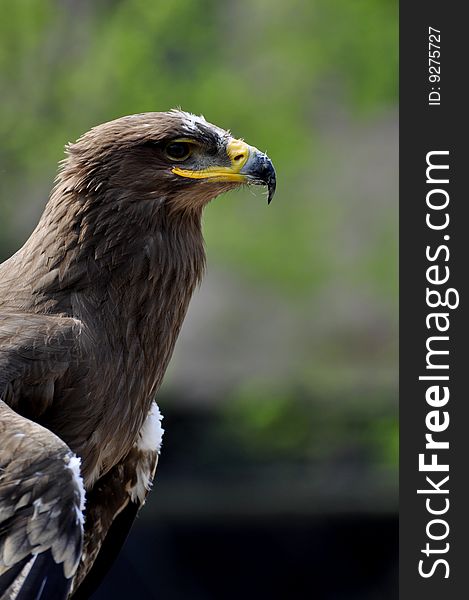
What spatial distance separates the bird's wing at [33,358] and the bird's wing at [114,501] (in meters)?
0.78

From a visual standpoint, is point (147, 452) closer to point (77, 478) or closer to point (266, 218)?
point (77, 478)

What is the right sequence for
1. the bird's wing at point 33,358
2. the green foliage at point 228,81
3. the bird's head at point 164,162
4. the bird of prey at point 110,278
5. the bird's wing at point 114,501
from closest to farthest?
the bird's wing at point 33,358 → the bird of prey at point 110,278 → the bird's head at point 164,162 → the bird's wing at point 114,501 → the green foliage at point 228,81

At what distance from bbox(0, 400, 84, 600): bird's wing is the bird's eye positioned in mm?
1194

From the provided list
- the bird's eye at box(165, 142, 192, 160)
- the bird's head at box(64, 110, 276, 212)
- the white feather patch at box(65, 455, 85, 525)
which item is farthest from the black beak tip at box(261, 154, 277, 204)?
the white feather patch at box(65, 455, 85, 525)

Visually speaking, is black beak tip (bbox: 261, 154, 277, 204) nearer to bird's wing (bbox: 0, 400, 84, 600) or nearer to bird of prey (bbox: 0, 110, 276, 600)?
bird of prey (bbox: 0, 110, 276, 600)

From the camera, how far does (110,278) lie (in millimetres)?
4148

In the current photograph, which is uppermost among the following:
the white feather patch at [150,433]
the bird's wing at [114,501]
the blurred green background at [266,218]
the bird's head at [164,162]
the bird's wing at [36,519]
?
the blurred green background at [266,218]

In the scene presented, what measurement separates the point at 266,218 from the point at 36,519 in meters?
8.86

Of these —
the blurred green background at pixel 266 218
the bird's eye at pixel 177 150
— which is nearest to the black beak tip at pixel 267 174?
the bird's eye at pixel 177 150

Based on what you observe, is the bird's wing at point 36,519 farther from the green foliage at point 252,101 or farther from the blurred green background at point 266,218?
the green foliage at point 252,101

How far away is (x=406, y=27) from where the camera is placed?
766 cm

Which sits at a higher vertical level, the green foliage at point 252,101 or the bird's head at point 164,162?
the green foliage at point 252,101

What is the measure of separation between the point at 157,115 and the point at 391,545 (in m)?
8.00

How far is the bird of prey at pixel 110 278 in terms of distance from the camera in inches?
156
